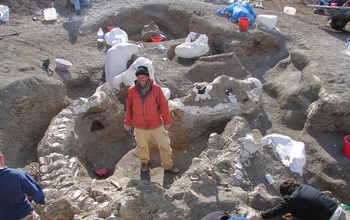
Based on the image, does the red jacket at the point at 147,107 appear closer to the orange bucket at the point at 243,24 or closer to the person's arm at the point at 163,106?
the person's arm at the point at 163,106

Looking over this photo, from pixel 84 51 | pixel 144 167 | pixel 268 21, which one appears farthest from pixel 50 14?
pixel 144 167

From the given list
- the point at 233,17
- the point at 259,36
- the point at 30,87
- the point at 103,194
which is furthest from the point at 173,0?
the point at 103,194

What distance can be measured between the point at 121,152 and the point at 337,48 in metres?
5.61

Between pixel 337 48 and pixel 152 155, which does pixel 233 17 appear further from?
pixel 152 155

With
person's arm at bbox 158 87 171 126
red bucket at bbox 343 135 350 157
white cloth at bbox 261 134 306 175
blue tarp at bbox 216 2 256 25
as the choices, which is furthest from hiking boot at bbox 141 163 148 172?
blue tarp at bbox 216 2 256 25

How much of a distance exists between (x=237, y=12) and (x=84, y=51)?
161 inches

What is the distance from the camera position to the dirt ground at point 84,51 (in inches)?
235

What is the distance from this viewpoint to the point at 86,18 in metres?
9.41

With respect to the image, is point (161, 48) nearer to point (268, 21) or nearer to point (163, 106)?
point (268, 21)

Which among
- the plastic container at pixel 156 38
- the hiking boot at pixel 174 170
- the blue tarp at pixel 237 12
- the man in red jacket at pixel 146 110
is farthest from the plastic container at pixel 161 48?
the hiking boot at pixel 174 170

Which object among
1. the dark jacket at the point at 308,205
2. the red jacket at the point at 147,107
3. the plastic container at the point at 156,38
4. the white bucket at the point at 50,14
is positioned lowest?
the plastic container at the point at 156,38

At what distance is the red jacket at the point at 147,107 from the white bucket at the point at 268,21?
209 inches

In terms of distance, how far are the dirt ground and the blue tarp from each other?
2.57 ft

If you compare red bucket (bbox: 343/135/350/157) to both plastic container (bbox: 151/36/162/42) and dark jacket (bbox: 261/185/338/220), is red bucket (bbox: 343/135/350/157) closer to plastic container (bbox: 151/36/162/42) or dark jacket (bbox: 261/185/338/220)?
dark jacket (bbox: 261/185/338/220)
